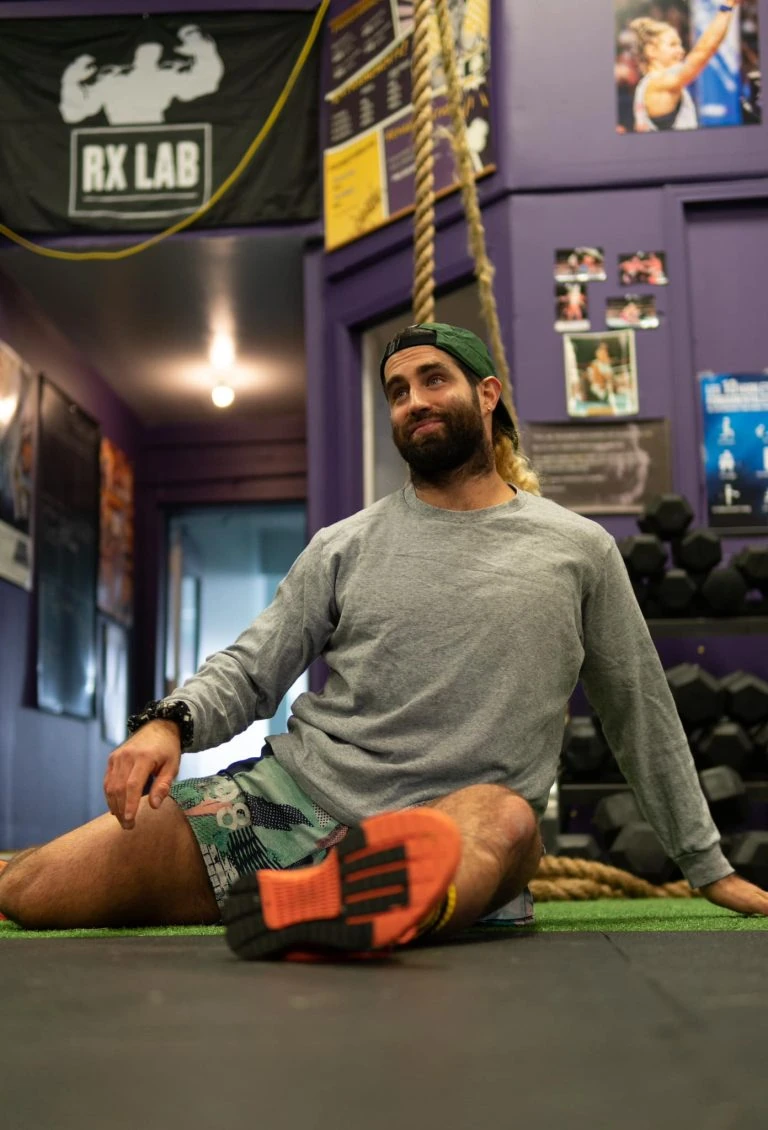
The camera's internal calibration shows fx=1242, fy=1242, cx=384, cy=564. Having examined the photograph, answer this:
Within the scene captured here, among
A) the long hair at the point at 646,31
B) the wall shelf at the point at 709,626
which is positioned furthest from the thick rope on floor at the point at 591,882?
the long hair at the point at 646,31

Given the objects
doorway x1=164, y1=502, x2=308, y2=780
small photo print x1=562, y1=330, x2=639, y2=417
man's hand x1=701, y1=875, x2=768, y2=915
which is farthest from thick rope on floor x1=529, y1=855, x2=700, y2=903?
doorway x1=164, y1=502, x2=308, y2=780

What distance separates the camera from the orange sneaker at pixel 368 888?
1068mm

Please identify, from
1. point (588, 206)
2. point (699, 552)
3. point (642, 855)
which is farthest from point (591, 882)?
point (588, 206)

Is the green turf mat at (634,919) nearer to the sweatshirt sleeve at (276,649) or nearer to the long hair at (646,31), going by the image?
the sweatshirt sleeve at (276,649)

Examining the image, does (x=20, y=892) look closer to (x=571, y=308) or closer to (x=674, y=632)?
(x=674, y=632)

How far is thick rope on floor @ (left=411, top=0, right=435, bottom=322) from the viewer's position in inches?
82.7

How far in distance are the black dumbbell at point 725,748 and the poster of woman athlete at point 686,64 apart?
191 centimetres

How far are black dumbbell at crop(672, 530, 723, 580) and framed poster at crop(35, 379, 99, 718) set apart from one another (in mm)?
2977

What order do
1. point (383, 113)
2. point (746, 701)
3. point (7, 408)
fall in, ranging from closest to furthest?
point (746, 701) → point (383, 113) → point (7, 408)

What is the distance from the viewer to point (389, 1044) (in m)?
0.76

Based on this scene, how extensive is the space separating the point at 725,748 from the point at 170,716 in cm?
203

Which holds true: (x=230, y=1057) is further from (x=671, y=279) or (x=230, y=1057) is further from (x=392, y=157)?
(x=392, y=157)

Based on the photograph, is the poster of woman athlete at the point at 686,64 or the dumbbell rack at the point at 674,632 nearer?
the dumbbell rack at the point at 674,632

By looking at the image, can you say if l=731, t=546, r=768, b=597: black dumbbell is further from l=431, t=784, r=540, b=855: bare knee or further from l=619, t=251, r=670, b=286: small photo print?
l=431, t=784, r=540, b=855: bare knee
